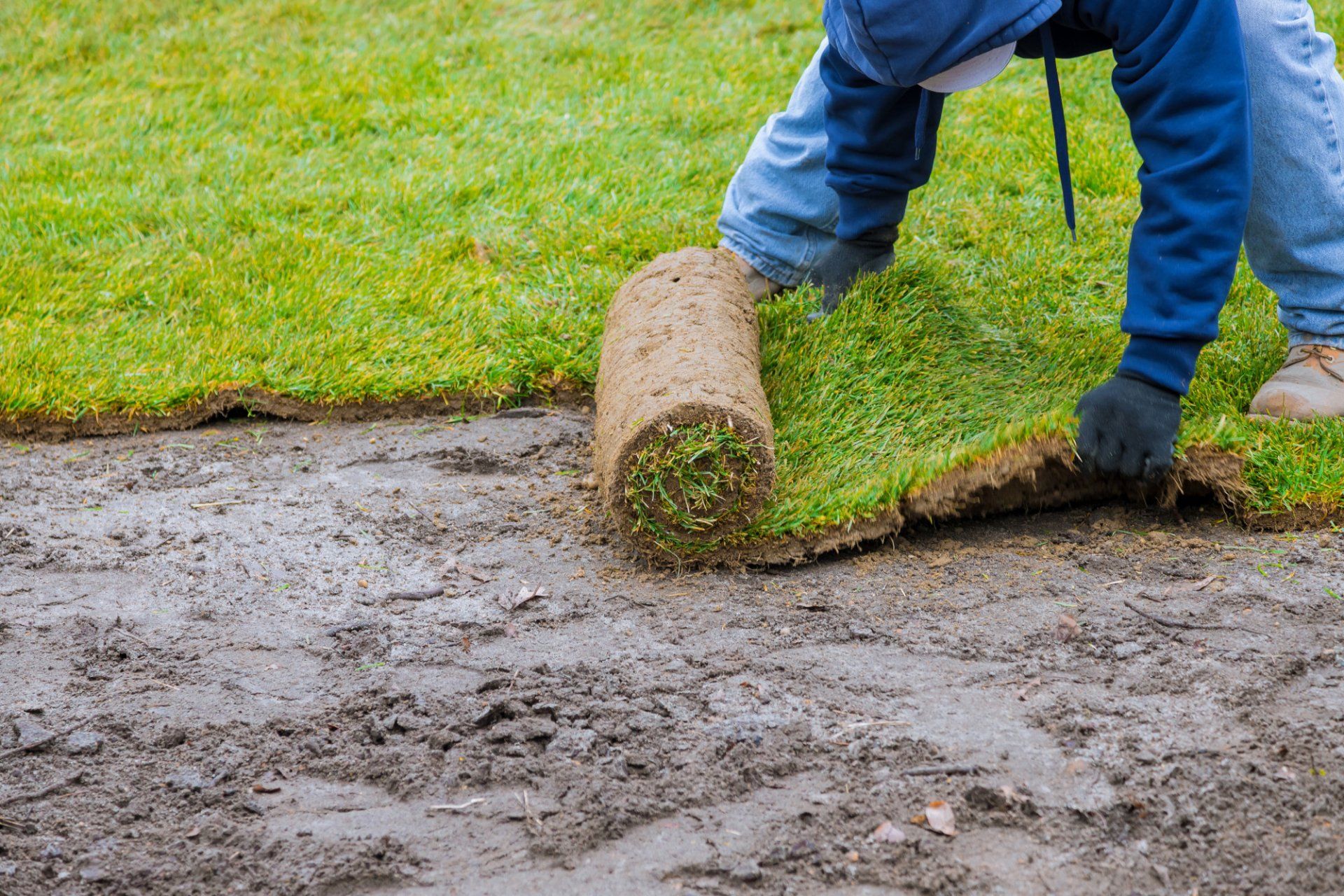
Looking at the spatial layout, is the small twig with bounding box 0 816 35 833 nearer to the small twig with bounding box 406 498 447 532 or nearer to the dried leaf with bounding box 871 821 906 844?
the small twig with bounding box 406 498 447 532

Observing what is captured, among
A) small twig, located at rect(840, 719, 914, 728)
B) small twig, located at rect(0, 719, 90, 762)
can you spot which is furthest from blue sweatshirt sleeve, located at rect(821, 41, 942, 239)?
small twig, located at rect(0, 719, 90, 762)

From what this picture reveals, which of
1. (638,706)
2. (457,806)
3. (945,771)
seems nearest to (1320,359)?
(945,771)

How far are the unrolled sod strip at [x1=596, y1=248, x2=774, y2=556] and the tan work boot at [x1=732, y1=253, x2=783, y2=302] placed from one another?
2.96 feet

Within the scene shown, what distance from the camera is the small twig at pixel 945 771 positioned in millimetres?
1910

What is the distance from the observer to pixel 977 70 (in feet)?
8.23

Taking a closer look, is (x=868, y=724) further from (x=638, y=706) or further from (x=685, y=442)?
(x=685, y=442)

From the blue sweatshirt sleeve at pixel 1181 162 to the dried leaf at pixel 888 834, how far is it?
135 centimetres

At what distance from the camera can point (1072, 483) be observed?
2814mm

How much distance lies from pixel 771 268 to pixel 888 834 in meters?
2.42

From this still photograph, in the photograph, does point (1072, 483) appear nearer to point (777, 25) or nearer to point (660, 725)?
point (660, 725)

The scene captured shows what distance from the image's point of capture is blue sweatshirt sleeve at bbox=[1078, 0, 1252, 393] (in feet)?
8.07

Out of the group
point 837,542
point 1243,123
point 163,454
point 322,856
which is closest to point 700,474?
point 837,542

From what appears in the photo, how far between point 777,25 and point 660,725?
5.39m

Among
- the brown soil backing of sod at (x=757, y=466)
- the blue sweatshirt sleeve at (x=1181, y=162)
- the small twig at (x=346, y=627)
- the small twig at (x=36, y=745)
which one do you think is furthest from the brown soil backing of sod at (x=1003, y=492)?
the small twig at (x=36, y=745)
